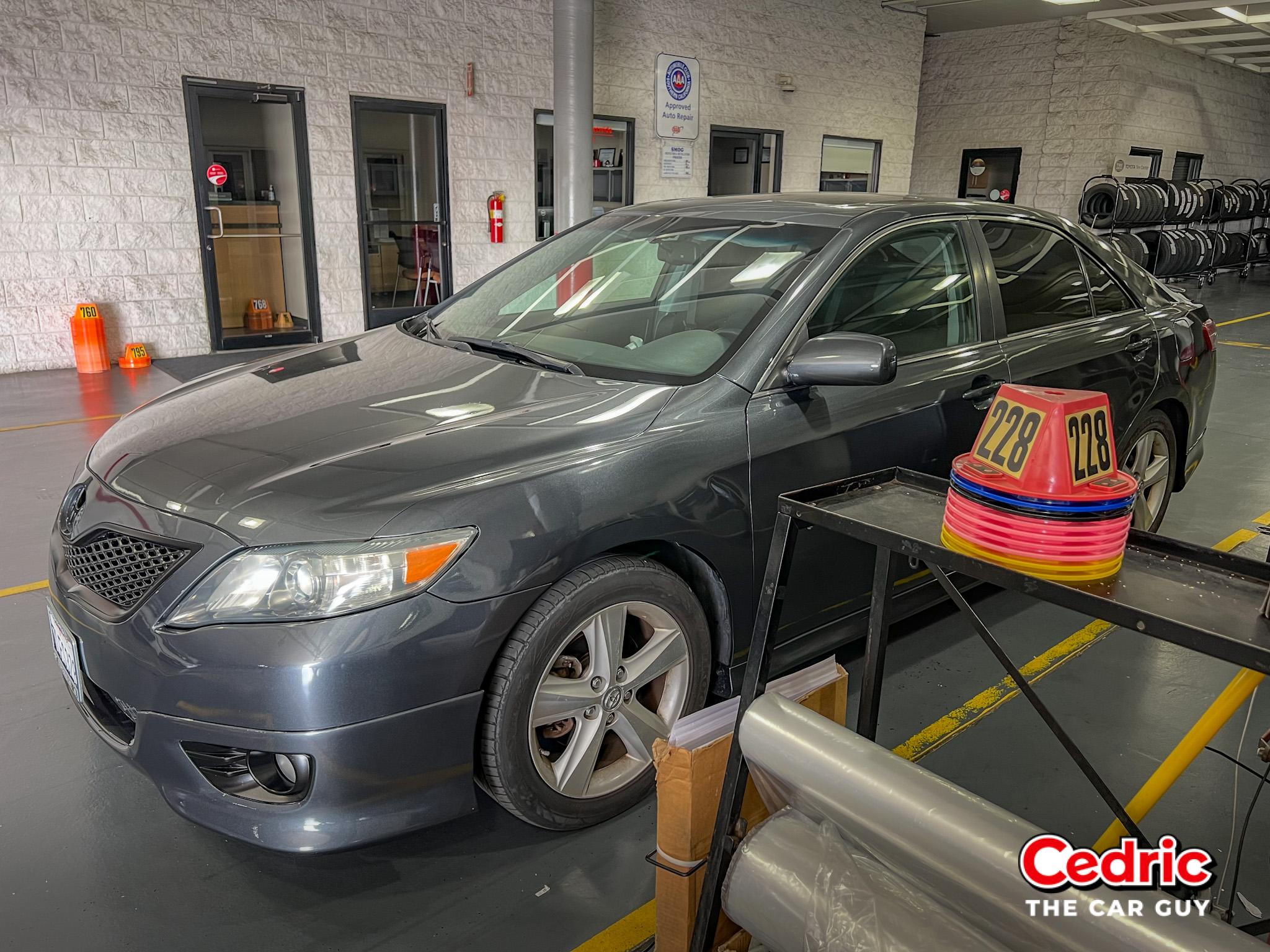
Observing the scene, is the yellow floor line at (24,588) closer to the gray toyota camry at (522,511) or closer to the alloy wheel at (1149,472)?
the gray toyota camry at (522,511)

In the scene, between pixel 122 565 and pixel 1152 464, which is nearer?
pixel 122 565

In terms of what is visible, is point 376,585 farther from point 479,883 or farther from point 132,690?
point 479,883

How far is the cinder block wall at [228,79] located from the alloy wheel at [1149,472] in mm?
7238

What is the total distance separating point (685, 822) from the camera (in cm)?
174

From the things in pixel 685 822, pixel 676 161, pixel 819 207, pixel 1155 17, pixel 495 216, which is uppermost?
pixel 1155 17

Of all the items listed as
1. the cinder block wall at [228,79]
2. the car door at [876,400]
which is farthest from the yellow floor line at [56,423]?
the car door at [876,400]

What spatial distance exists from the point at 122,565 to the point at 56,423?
4.74 meters

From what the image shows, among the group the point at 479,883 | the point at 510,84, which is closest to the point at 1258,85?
the point at 510,84

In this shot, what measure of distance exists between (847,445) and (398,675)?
1377 millimetres

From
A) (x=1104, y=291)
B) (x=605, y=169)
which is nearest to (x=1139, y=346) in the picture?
(x=1104, y=291)

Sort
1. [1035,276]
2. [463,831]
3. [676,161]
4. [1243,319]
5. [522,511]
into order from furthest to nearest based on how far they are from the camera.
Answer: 1. [1243,319]
2. [676,161]
3. [1035,276]
4. [463,831]
5. [522,511]

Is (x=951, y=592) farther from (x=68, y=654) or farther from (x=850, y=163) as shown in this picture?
(x=850, y=163)

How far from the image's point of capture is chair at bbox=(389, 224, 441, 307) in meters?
9.46

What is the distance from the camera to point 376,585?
1785 mm
